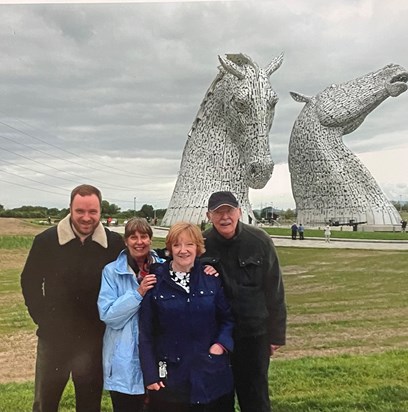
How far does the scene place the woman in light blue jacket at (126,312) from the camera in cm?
238

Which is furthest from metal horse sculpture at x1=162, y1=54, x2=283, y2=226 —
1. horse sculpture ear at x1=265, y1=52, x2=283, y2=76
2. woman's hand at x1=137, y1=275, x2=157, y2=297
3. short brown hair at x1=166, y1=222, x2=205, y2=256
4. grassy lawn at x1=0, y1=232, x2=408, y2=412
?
woman's hand at x1=137, y1=275, x2=157, y2=297

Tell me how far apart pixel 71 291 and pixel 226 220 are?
0.89 m

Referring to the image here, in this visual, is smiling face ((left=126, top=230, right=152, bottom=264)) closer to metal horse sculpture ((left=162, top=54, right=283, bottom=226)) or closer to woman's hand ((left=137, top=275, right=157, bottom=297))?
woman's hand ((left=137, top=275, right=157, bottom=297))

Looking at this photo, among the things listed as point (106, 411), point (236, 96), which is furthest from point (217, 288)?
point (236, 96)

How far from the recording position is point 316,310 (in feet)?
22.7

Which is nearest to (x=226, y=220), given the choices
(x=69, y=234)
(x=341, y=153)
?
(x=69, y=234)

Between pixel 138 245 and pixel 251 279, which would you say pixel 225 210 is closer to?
pixel 251 279

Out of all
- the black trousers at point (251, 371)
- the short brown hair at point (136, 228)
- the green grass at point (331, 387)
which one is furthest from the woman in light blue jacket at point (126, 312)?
the green grass at point (331, 387)

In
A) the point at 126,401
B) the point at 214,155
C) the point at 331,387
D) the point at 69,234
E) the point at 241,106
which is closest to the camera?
the point at 126,401

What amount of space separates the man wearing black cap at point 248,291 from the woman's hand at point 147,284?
31cm

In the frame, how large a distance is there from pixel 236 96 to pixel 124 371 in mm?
6969

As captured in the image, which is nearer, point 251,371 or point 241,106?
point 251,371

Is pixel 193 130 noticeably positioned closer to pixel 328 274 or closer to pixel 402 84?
pixel 328 274

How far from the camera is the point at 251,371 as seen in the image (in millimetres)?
2576
